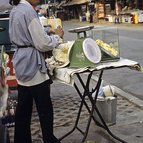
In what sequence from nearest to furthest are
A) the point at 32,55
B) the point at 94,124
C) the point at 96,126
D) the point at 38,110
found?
the point at 32,55 < the point at 38,110 < the point at 96,126 < the point at 94,124

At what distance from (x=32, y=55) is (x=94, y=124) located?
6.53 feet

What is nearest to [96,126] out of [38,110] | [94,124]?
[94,124]

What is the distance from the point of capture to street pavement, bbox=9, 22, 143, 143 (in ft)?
18.5

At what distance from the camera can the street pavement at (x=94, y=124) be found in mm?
5625

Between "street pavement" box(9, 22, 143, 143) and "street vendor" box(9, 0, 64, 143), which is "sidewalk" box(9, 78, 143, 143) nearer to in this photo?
"street pavement" box(9, 22, 143, 143)

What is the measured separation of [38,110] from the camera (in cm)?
Answer: 475

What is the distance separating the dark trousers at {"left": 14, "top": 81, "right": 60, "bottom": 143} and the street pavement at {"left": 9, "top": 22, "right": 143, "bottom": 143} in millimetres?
697

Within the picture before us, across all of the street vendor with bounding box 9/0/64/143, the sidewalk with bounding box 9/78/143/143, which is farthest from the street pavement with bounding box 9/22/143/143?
the street vendor with bounding box 9/0/64/143

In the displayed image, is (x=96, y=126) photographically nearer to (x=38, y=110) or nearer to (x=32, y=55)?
(x=38, y=110)

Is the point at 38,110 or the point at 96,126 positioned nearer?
the point at 38,110

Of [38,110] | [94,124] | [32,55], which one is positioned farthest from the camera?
[94,124]

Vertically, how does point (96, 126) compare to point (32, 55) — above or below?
below

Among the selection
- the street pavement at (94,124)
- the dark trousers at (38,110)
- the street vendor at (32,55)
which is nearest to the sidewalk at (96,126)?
the street pavement at (94,124)

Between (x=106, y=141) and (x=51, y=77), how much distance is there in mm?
1142
